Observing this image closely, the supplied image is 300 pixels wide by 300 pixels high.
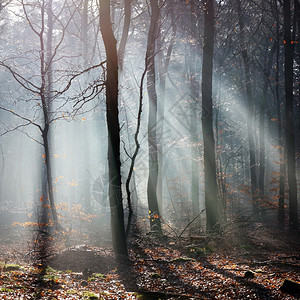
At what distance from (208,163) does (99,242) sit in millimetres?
5123

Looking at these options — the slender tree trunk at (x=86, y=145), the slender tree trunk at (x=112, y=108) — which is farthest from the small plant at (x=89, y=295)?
the slender tree trunk at (x=86, y=145)

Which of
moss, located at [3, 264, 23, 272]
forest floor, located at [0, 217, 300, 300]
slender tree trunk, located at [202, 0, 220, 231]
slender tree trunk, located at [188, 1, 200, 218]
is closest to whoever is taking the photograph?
forest floor, located at [0, 217, 300, 300]

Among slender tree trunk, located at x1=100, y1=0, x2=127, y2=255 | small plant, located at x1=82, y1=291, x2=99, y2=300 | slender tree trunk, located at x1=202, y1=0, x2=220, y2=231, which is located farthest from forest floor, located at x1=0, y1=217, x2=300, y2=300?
slender tree trunk, located at x1=100, y1=0, x2=127, y2=255

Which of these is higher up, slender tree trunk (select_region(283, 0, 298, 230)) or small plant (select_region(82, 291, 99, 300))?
slender tree trunk (select_region(283, 0, 298, 230))

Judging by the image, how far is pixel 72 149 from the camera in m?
38.7

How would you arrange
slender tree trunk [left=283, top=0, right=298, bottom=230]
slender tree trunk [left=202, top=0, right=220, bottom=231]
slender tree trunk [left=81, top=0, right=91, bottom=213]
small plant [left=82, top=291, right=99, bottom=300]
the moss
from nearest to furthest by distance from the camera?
small plant [left=82, top=291, right=99, bottom=300]
the moss
slender tree trunk [left=202, top=0, right=220, bottom=231]
slender tree trunk [left=283, top=0, right=298, bottom=230]
slender tree trunk [left=81, top=0, right=91, bottom=213]

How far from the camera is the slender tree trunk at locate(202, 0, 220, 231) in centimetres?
1173

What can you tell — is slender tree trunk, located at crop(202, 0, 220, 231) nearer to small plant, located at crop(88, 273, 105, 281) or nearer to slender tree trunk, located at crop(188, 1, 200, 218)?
slender tree trunk, located at crop(188, 1, 200, 218)

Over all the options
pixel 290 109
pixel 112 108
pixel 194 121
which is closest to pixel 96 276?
pixel 112 108

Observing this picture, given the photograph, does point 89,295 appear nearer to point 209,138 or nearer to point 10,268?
point 10,268

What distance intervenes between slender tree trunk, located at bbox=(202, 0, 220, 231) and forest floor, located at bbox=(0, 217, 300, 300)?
1.16 metres

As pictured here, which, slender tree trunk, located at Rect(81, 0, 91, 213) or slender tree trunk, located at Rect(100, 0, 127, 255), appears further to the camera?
slender tree trunk, located at Rect(81, 0, 91, 213)

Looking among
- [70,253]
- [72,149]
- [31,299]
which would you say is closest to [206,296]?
[31,299]

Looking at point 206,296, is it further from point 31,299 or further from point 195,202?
point 195,202
